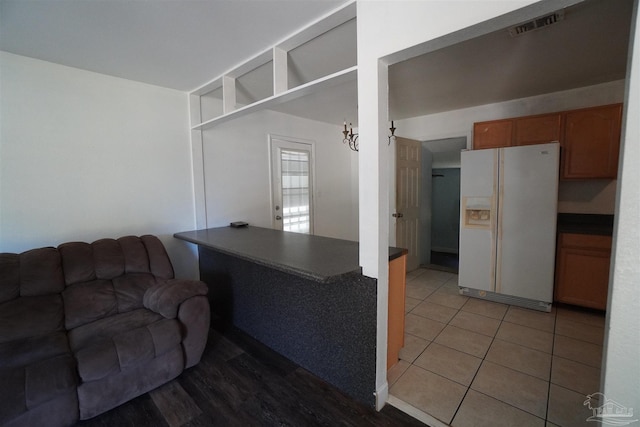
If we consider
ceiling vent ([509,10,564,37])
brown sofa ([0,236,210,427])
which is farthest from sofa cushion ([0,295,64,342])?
ceiling vent ([509,10,564,37])

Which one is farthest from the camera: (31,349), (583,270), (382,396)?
(583,270)

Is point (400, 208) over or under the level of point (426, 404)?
over

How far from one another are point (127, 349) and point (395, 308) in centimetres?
176

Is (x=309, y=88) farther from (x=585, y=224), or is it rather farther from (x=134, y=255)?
(x=585, y=224)

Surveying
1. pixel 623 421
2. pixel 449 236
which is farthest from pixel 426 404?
pixel 449 236

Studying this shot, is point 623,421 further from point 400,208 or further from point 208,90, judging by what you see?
point 208,90

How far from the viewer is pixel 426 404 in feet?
5.61

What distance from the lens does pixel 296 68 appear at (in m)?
2.35

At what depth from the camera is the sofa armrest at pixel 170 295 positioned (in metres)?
1.93

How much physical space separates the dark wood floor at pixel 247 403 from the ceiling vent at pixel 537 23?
2.61 m

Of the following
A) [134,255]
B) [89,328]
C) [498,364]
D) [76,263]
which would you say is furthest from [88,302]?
[498,364]

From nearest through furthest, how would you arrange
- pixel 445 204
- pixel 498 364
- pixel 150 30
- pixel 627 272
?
pixel 627 272 → pixel 150 30 → pixel 498 364 → pixel 445 204

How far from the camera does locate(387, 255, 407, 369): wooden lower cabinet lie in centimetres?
187

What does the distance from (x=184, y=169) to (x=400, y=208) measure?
283 cm
